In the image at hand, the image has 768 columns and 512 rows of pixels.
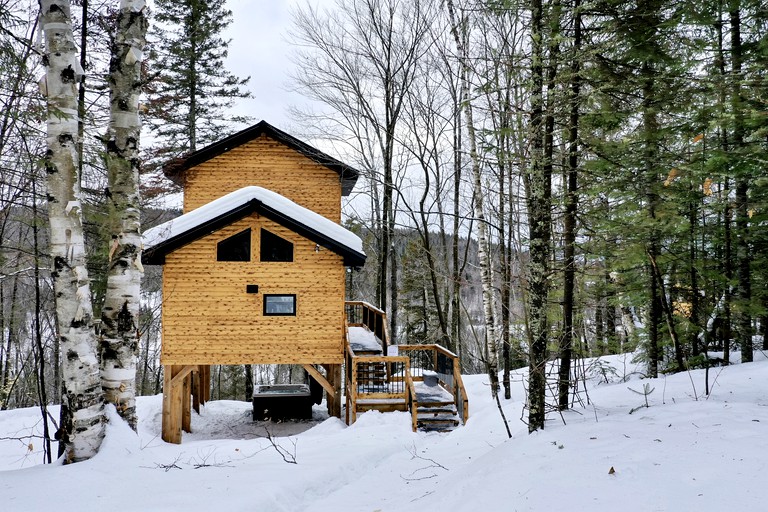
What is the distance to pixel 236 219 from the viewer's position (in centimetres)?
1271

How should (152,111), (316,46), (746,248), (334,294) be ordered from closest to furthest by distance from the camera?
(746,248) → (334,294) → (316,46) → (152,111)

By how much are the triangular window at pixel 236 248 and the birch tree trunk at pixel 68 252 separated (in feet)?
25.9

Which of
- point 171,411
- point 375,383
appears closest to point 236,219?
point 171,411

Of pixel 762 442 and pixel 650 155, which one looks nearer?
pixel 762 442

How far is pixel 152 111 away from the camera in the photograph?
68.9 ft

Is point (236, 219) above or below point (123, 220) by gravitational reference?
above

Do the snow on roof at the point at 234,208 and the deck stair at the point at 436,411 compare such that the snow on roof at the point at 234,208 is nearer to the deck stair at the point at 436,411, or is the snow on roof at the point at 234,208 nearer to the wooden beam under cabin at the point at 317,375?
the wooden beam under cabin at the point at 317,375

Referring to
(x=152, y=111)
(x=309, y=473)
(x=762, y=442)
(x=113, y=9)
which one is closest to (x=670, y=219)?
(x=762, y=442)

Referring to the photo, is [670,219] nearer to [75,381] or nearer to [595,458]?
[595,458]

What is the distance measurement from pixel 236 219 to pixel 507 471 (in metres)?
10.3

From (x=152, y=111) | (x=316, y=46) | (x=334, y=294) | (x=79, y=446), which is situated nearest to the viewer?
(x=79, y=446)

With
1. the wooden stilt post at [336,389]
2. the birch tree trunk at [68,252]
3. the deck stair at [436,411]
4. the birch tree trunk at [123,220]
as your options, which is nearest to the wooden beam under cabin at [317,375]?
the wooden stilt post at [336,389]

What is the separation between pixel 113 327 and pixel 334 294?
7893 mm

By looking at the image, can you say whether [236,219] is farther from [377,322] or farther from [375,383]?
[375,383]
